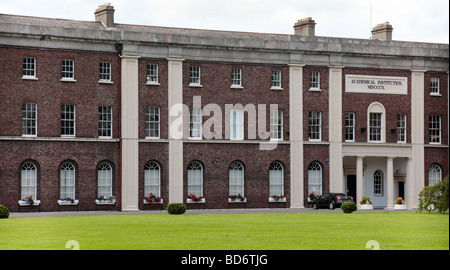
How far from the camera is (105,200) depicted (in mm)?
52156

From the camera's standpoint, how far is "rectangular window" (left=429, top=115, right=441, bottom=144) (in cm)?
6228

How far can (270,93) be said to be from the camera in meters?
57.2

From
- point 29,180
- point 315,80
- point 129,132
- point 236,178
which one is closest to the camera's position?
point 29,180

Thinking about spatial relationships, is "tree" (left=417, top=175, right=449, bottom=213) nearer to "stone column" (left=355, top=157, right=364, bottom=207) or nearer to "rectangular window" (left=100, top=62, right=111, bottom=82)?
"stone column" (left=355, top=157, right=364, bottom=207)

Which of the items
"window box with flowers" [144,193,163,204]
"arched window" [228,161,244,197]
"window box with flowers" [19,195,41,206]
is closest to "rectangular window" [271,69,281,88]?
"arched window" [228,161,244,197]

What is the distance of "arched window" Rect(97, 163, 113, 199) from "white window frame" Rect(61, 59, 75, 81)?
631 centimetres

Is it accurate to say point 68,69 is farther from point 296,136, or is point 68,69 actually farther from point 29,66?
point 296,136

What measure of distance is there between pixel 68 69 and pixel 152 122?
22.5 feet

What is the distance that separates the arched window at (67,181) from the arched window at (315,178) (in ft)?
58.9

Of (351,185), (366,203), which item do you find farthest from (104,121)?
(351,185)

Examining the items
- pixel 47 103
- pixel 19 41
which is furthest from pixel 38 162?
pixel 19 41

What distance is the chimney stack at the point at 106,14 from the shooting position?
5481cm

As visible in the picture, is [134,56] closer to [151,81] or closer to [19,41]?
[151,81]
